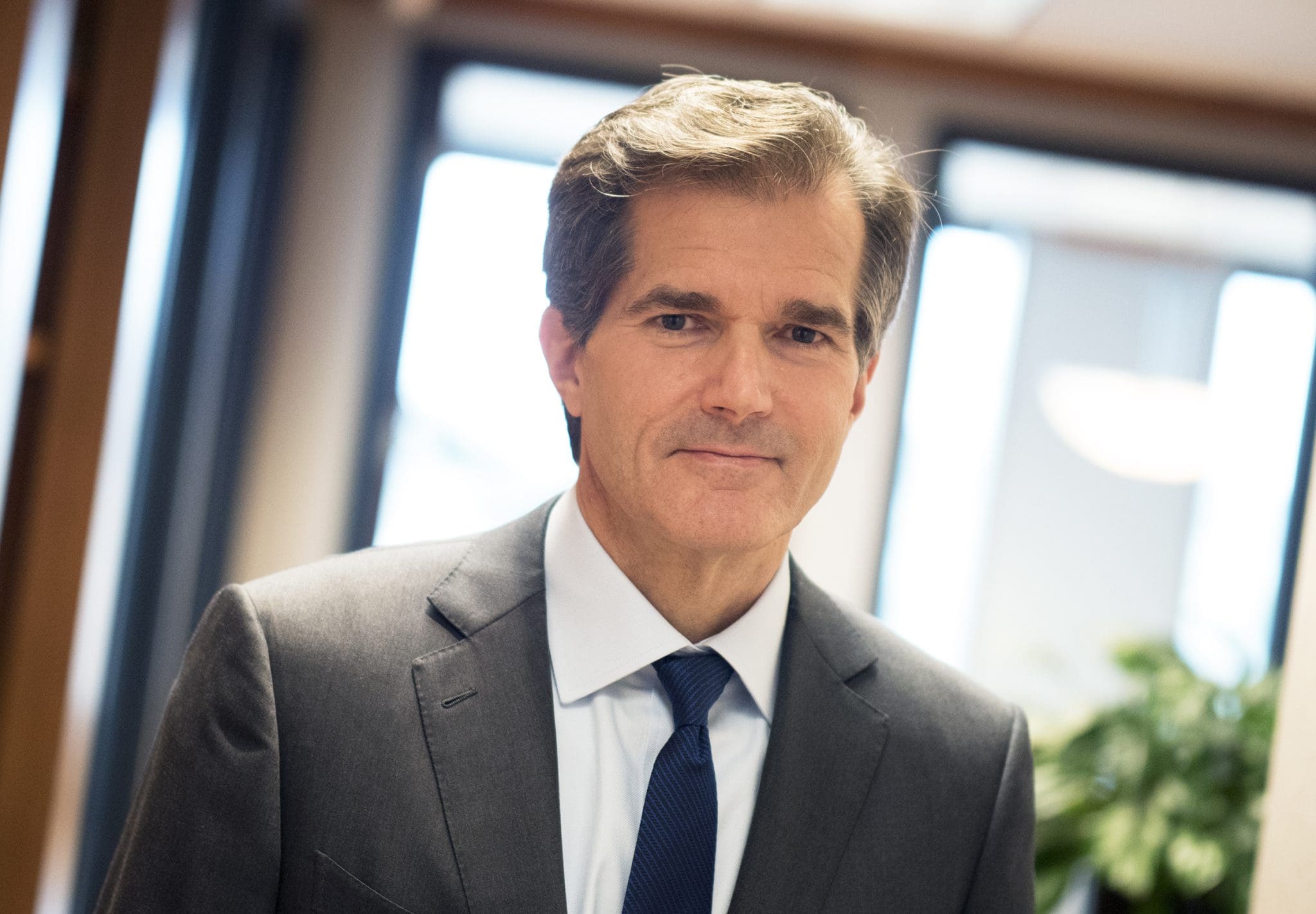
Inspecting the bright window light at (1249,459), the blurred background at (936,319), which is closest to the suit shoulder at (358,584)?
the blurred background at (936,319)

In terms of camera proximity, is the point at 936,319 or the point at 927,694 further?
the point at 936,319

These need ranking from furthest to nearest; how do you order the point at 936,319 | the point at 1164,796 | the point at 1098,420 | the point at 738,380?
the point at 1098,420
the point at 936,319
the point at 1164,796
the point at 738,380

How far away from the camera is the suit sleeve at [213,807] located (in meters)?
1.04

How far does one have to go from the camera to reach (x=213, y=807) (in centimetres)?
105

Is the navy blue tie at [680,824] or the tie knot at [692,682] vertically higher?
the tie knot at [692,682]

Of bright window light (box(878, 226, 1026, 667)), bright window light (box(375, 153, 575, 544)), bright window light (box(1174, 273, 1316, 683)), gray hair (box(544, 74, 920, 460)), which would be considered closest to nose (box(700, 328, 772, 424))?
gray hair (box(544, 74, 920, 460))

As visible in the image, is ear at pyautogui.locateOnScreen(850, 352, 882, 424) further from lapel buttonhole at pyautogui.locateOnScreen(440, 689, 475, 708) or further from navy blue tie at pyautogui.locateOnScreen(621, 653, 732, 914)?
lapel buttonhole at pyautogui.locateOnScreen(440, 689, 475, 708)

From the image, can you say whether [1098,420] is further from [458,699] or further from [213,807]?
[213,807]

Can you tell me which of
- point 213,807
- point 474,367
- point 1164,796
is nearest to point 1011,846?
point 213,807

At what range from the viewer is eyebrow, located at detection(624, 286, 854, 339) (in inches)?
47.5

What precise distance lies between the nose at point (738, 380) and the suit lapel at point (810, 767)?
11.1 inches

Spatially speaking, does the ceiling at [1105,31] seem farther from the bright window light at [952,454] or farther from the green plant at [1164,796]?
the green plant at [1164,796]

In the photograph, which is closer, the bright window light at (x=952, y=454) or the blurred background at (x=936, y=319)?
the blurred background at (x=936, y=319)

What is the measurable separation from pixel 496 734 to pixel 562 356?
44cm
